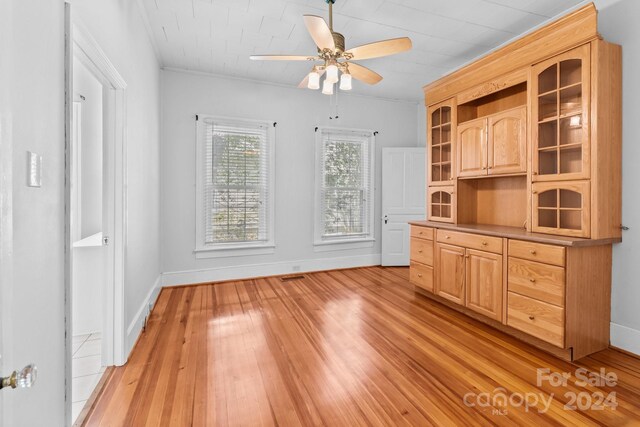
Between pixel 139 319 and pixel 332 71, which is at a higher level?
pixel 332 71

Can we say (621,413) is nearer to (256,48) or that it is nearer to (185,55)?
(256,48)

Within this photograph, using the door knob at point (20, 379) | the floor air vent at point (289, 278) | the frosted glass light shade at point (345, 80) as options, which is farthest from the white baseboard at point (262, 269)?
the door knob at point (20, 379)

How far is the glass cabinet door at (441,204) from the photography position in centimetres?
370

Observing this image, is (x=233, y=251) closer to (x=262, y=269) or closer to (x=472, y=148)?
(x=262, y=269)

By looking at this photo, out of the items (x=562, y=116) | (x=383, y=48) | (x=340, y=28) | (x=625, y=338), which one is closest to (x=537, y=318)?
(x=625, y=338)

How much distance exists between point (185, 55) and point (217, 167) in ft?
4.77

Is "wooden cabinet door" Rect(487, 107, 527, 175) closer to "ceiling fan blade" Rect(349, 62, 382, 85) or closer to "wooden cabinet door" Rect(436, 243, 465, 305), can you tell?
"wooden cabinet door" Rect(436, 243, 465, 305)

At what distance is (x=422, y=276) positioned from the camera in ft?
12.5

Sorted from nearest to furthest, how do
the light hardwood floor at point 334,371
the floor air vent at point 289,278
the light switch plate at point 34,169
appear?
the light switch plate at point 34,169
the light hardwood floor at point 334,371
the floor air vent at point 289,278

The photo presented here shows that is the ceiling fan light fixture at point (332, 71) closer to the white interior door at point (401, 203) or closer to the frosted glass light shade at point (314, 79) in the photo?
the frosted glass light shade at point (314, 79)

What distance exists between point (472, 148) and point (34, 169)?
3644 millimetres

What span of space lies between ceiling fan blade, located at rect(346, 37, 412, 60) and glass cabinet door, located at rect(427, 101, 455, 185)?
154cm

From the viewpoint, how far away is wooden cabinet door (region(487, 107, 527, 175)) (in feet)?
9.50

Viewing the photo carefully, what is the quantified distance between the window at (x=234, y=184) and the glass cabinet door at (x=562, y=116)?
3.33 meters
